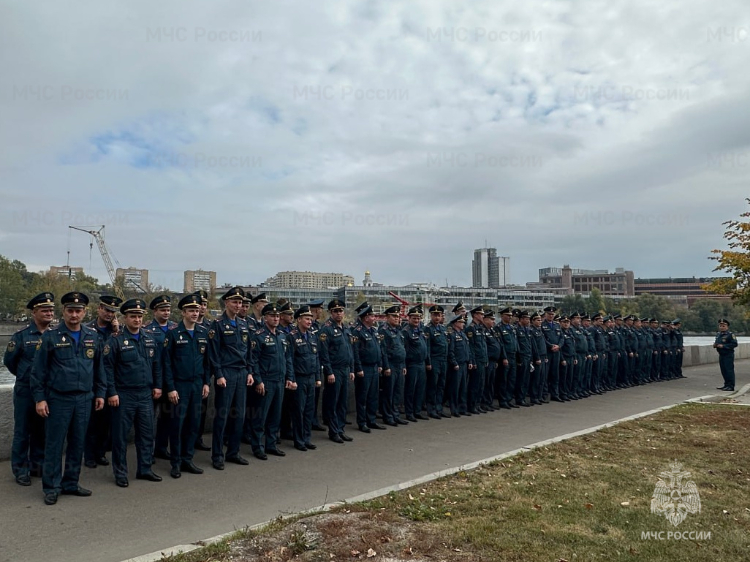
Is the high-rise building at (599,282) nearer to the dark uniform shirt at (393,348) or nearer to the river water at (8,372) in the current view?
the river water at (8,372)

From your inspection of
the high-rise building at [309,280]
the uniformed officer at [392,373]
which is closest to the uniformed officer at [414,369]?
the uniformed officer at [392,373]

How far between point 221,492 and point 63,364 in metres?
1.91

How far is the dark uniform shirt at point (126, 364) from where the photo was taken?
5570 millimetres

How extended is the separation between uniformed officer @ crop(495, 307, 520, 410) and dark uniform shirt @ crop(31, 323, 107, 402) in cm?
783

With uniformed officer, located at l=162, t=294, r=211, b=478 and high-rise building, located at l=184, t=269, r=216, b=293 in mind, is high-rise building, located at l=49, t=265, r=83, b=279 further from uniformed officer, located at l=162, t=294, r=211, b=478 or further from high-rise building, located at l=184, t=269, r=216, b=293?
uniformed officer, located at l=162, t=294, r=211, b=478

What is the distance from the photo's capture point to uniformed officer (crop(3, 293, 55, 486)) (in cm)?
536

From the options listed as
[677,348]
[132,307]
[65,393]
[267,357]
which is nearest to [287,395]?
[267,357]

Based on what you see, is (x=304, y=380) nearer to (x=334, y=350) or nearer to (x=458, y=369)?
(x=334, y=350)

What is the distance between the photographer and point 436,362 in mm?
9758

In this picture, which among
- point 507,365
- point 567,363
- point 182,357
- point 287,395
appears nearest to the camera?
point 182,357

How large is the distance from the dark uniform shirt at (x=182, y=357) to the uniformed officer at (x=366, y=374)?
2785 millimetres

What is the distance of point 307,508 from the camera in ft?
15.7

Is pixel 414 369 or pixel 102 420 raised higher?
pixel 414 369

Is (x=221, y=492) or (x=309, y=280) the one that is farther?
(x=309, y=280)
